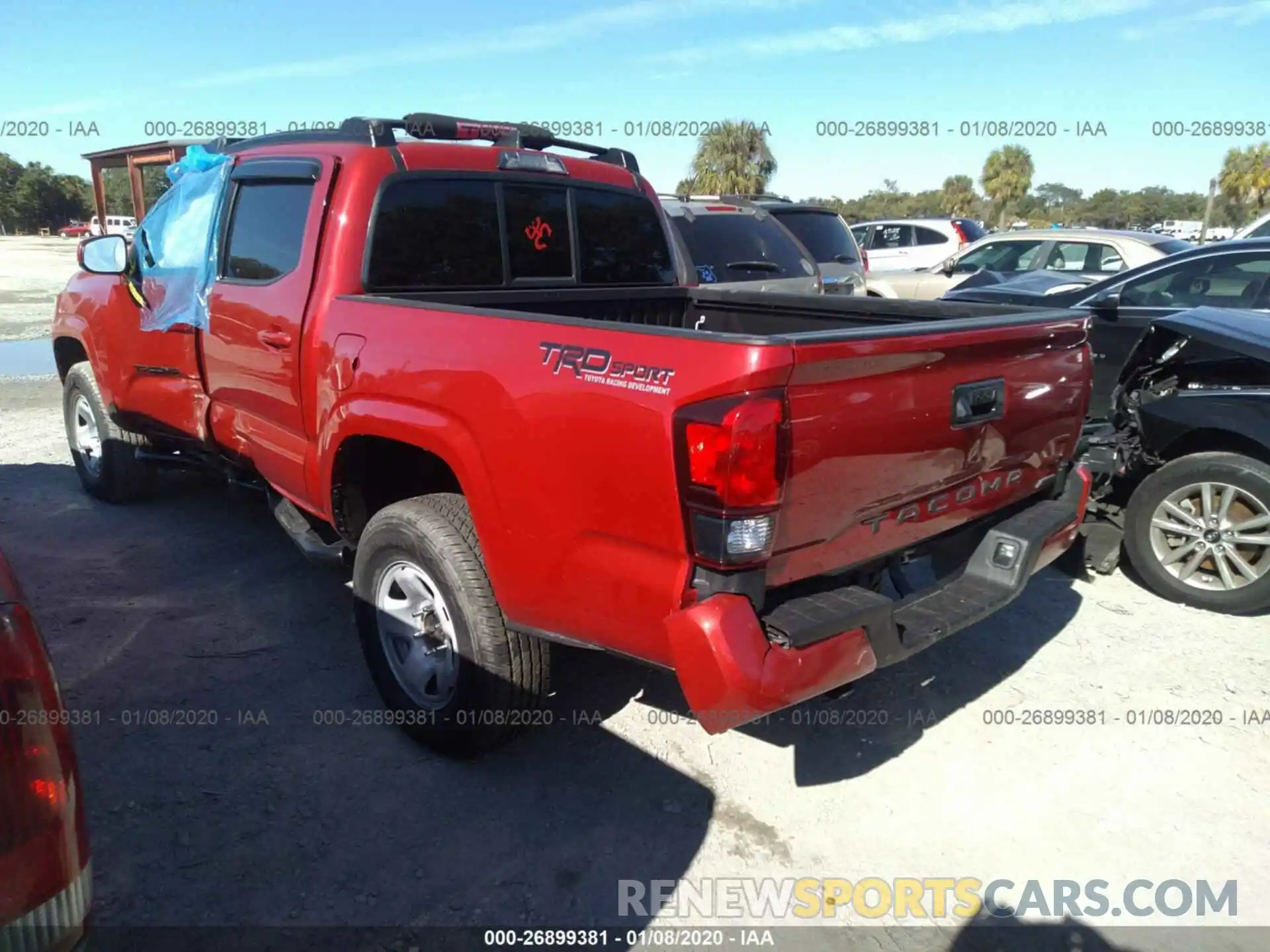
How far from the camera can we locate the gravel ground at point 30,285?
15.0 meters

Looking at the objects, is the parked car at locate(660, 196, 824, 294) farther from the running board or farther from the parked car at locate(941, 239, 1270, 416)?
the running board

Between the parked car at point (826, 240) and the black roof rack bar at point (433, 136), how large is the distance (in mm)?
5448

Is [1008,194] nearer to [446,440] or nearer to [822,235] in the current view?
[822,235]

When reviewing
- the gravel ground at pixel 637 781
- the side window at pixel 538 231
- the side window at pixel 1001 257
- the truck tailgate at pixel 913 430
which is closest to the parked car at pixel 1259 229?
the side window at pixel 1001 257

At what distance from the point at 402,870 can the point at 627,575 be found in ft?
3.83

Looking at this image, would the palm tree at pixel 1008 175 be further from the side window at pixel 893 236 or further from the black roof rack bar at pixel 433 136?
the black roof rack bar at pixel 433 136

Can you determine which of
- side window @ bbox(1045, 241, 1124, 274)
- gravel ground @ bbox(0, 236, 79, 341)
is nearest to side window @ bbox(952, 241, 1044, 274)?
side window @ bbox(1045, 241, 1124, 274)

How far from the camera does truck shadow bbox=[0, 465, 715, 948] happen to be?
8.54ft

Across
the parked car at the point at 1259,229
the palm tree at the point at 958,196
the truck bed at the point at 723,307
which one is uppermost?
the palm tree at the point at 958,196

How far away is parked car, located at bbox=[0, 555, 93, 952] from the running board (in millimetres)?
2126

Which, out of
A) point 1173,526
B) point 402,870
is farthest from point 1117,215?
point 402,870

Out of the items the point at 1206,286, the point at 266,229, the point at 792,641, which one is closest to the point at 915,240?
the point at 1206,286

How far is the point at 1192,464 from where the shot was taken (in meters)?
4.36

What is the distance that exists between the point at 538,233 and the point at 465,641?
1.89 metres
